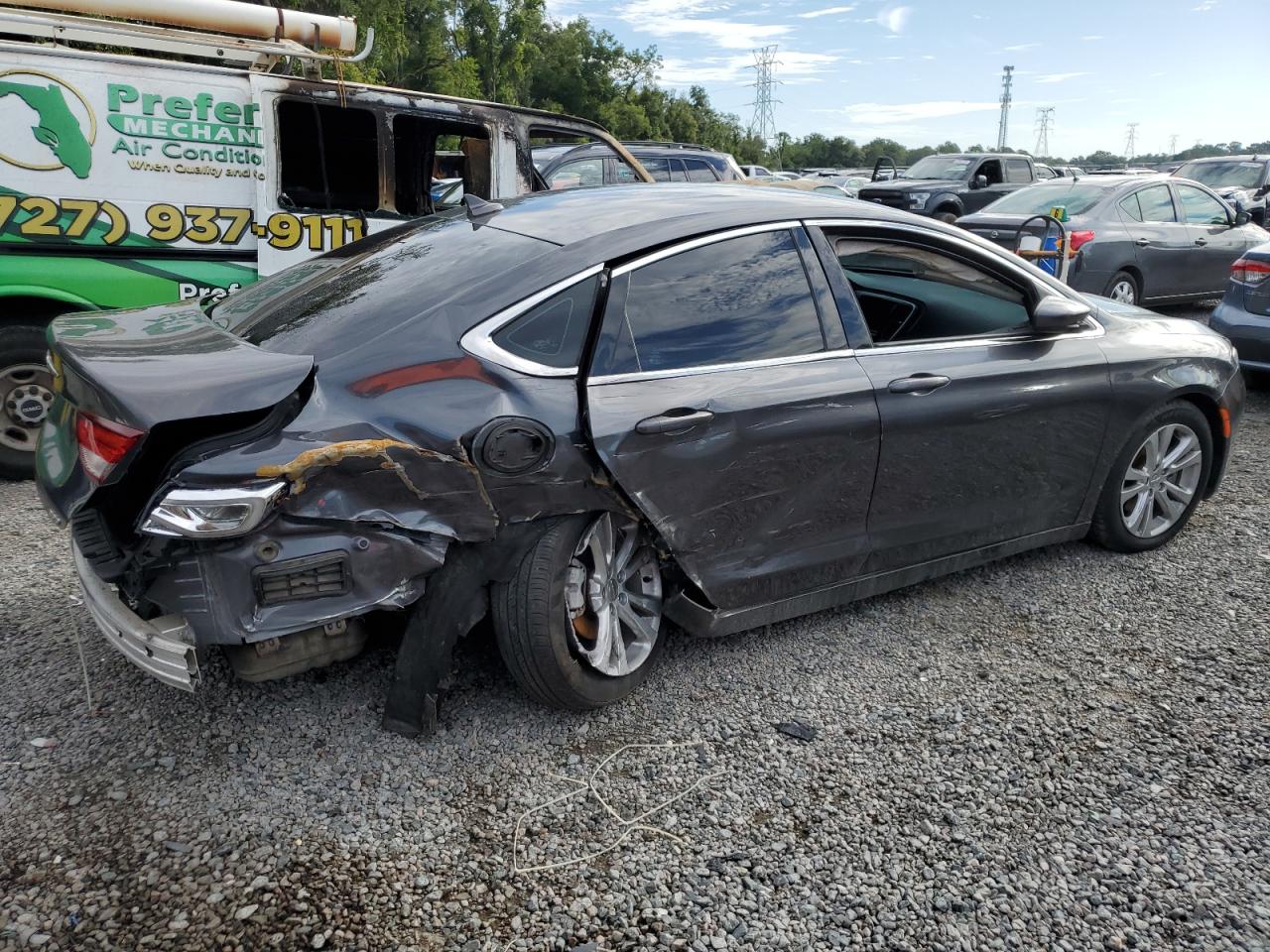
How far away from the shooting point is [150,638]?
249 cm

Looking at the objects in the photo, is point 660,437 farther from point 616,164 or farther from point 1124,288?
point 1124,288

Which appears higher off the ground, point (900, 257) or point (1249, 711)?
point (900, 257)

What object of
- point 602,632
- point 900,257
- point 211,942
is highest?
point 900,257

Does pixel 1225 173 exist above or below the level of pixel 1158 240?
above

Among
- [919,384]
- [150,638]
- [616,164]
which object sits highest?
[616,164]

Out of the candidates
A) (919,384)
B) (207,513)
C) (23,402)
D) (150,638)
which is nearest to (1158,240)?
(919,384)

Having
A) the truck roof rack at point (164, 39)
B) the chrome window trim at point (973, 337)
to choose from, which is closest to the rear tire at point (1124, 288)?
the chrome window trim at point (973, 337)

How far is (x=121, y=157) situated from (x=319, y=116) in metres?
1.17

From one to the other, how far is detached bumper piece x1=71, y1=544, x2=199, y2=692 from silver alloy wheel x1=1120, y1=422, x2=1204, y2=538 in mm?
3849

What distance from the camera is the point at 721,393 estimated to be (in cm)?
306

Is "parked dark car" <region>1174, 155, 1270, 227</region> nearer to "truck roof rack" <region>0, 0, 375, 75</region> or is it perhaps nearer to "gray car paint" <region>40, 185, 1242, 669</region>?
"gray car paint" <region>40, 185, 1242, 669</region>

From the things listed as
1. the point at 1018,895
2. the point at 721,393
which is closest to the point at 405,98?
the point at 721,393

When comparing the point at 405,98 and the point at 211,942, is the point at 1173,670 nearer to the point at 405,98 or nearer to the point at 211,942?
the point at 211,942

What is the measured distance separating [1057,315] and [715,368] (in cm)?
157
